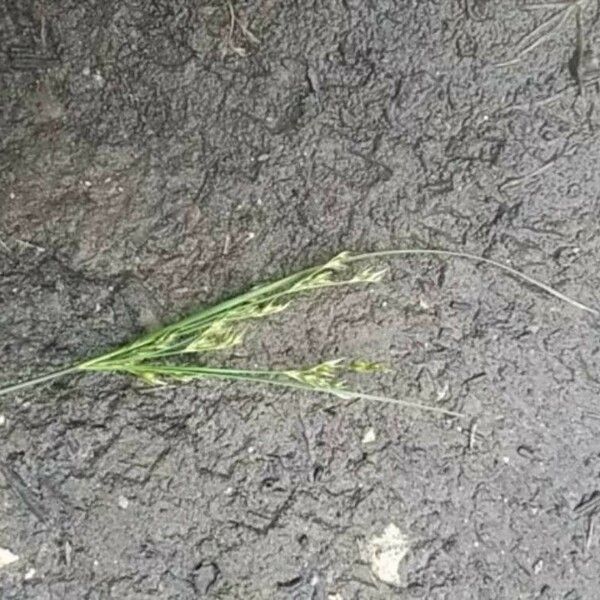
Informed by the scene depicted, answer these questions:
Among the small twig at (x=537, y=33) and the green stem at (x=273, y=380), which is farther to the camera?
the small twig at (x=537, y=33)

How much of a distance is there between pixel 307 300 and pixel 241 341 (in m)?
0.13

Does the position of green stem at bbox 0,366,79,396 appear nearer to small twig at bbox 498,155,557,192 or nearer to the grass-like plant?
the grass-like plant

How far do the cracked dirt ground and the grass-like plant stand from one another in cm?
2

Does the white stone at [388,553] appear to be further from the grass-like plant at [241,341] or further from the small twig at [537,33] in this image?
the small twig at [537,33]

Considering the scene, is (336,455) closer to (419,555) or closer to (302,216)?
(419,555)

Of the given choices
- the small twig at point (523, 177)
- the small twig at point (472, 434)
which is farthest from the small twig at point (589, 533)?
the small twig at point (523, 177)

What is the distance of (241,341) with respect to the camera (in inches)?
62.4

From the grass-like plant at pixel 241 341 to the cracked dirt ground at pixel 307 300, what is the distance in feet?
0.07

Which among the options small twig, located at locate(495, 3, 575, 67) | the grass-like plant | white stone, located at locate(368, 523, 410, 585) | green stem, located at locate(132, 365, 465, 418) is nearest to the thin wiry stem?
the grass-like plant

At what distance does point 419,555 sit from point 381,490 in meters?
0.12

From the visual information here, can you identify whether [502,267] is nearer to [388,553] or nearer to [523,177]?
[523,177]

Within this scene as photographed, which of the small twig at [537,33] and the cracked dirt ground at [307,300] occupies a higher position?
the small twig at [537,33]

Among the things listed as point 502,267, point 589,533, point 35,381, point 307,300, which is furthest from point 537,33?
point 35,381

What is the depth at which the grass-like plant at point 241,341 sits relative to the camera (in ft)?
5.00
